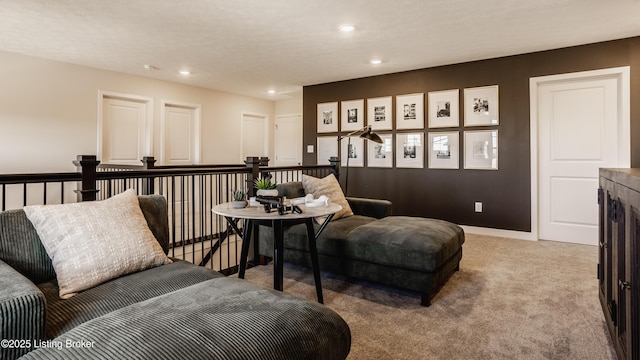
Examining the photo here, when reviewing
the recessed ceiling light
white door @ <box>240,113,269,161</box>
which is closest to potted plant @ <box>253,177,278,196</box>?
the recessed ceiling light

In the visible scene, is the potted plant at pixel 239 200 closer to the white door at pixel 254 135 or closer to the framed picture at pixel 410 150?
the framed picture at pixel 410 150

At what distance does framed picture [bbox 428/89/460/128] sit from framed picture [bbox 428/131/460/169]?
14 cm

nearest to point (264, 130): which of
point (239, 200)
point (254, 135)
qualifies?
point (254, 135)

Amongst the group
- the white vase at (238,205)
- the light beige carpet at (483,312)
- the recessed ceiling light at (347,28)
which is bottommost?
the light beige carpet at (483,312)

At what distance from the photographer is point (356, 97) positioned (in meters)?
5.49

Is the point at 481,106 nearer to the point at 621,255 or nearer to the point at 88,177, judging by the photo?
the point at 621,255

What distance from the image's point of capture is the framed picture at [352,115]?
5.46m

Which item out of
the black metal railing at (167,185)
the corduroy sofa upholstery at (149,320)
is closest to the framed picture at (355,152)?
the black metal railing at (167,185)

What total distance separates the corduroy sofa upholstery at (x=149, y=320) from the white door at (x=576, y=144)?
3980mm

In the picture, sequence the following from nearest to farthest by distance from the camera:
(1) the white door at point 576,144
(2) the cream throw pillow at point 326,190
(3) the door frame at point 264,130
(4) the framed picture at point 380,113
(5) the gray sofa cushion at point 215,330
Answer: (5) the gray sofa cushion at point 215,330
(2) the cream throw pillow at point 326,190
(1) the white door at point 576,144
(4) the framed picture at point 380,113
(3) the door frame at point 264,130

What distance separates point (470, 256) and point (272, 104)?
17.4ft

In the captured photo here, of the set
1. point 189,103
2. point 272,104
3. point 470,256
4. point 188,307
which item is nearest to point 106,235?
point 188,307

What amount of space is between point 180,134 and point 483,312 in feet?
17.4

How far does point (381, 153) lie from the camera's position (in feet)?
17.4
